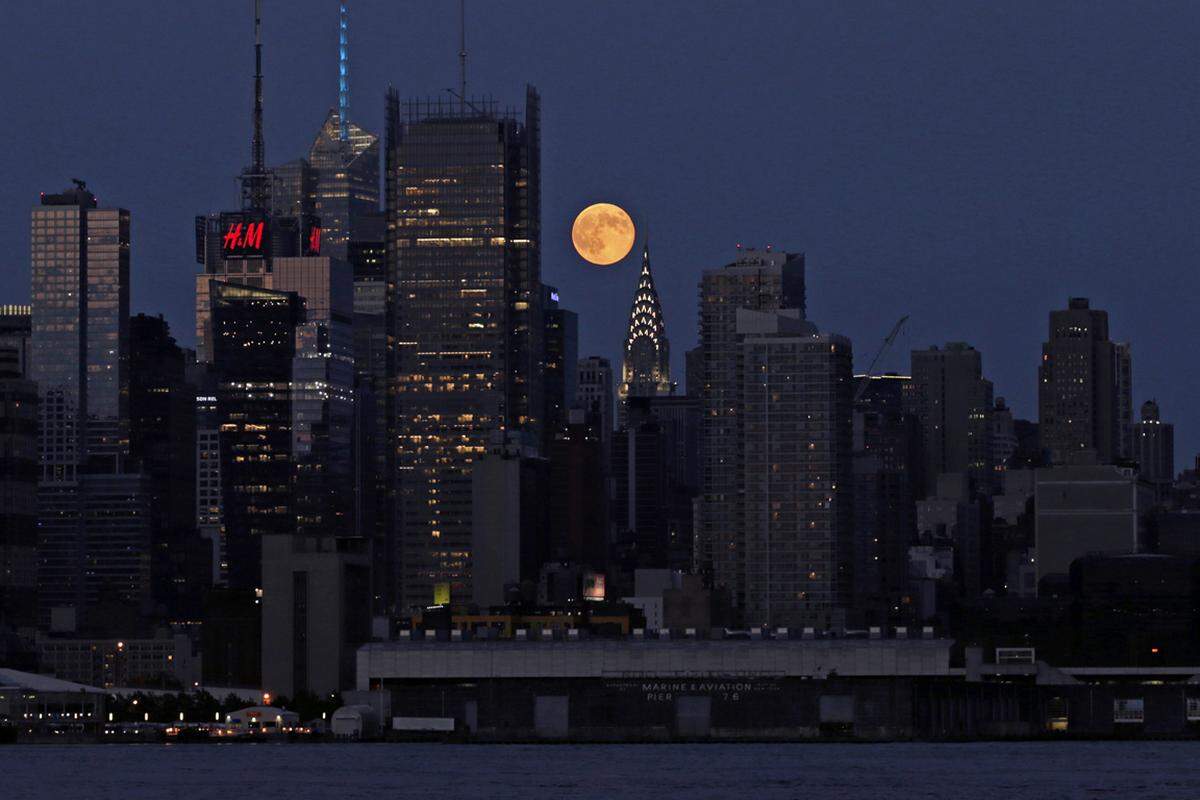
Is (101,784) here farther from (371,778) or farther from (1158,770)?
(1158,770)

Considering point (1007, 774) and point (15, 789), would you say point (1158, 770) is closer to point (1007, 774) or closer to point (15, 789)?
point (1007, 774)

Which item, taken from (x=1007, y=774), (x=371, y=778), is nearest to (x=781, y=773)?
(x=1007, y=774)

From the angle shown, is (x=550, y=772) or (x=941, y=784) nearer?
(x=941, y=784)

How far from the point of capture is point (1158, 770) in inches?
7844

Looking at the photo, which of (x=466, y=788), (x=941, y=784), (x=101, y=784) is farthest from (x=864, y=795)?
(x=101, y=784)

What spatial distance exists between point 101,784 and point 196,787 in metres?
7.85

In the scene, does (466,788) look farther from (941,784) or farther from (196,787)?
(941,784)

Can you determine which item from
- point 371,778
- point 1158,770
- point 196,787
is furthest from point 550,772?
point 1158,770

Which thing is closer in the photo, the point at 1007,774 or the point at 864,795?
the point at 864,795

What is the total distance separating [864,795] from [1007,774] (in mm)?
27165

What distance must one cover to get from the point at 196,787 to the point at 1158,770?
67756 mm

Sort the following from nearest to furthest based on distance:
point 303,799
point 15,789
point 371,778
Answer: point 303,799 → point 15,789 → point 371,778

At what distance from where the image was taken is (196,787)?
18000cm

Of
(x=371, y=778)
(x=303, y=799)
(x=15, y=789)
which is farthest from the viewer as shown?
(x=371, y=778)
